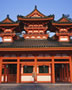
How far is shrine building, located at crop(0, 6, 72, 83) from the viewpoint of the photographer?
17656 mm

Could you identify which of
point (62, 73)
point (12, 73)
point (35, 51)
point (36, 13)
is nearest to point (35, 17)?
point (36, 13)

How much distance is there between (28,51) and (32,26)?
5348 millimetres

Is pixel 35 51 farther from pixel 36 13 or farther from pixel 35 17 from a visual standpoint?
pixel 36 13

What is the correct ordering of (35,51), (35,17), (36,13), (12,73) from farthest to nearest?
(36,13), (35,17), (12,73), (35,51)

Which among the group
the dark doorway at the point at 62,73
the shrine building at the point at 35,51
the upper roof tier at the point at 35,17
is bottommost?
the dark doorway at the point at 62,73

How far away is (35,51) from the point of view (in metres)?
17.8

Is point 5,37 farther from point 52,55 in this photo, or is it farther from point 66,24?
Result: point 66,24

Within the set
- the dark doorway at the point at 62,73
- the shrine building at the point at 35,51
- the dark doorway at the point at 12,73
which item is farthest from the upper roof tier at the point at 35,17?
the dark doorway at the point at 62,73

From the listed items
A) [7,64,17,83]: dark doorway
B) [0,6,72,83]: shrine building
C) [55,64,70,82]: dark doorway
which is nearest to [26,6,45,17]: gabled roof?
[0,6,72,83]: shrine building

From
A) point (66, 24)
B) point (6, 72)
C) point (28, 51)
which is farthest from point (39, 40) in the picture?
point (6, 72)

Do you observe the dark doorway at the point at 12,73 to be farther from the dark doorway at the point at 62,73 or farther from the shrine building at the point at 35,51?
the dark doorway at the point at 62,73

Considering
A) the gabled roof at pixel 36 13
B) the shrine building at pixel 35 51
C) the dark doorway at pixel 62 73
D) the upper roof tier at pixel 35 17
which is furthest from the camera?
the gabled roof at pixel 36 13

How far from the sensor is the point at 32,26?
21656mm

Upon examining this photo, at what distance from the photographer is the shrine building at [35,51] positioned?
17.7 meters
